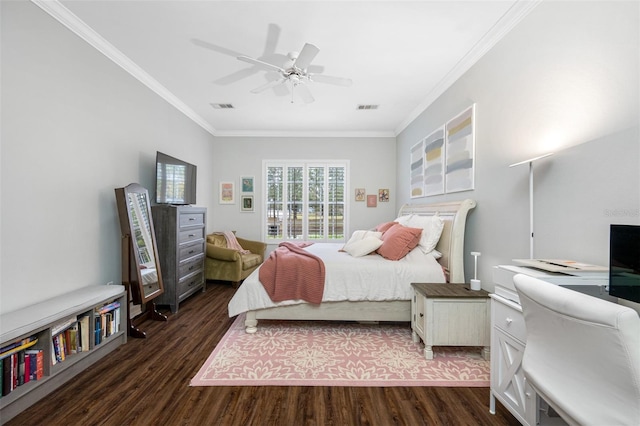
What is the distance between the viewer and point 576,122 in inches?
64.5

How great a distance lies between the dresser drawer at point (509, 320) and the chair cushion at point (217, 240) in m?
4.12

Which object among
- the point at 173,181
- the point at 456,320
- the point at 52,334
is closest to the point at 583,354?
the point at 456,320

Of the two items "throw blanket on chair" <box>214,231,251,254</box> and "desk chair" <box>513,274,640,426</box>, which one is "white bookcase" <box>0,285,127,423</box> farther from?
"desk chair" <box>513,274,640,426</box>

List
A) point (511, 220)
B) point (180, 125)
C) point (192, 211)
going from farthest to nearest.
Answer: point (180, 125) → point (192, 211) → point (511, 220)

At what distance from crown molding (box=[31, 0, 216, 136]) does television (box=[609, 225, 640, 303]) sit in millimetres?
3993

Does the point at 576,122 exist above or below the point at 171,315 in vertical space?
above

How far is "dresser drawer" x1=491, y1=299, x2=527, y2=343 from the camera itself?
1.40 metres

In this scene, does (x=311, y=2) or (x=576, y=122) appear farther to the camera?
(x=311, y=2)

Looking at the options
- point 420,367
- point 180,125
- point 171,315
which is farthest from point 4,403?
point 180,125

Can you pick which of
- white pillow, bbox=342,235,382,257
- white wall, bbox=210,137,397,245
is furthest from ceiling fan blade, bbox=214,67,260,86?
white pillow, bbox=342,235,382,257

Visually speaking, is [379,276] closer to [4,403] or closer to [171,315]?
[171,315]

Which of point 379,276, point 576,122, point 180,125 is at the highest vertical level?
point 180,125

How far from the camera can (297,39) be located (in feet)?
8.15

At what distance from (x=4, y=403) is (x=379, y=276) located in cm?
276
